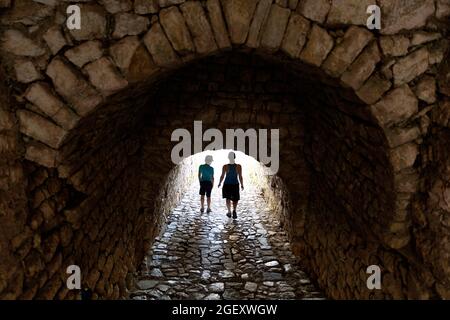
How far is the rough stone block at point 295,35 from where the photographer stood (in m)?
2.39

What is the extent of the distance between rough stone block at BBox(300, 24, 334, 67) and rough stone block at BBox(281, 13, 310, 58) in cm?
4

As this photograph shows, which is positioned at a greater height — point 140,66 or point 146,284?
point 140,66

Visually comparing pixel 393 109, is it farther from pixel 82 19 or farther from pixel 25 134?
pixel 25 134

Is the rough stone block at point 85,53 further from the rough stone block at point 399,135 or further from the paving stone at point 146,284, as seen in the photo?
the paving stone at point 146,284

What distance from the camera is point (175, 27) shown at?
2377 millimetres

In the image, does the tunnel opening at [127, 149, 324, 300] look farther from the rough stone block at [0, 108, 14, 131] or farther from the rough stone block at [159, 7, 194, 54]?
the rough stone block at [159, 7, 194, 54]

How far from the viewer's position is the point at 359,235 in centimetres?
339

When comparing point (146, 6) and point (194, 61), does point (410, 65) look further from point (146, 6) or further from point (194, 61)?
point (146, 6)

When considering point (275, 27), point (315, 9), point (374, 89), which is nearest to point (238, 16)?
point (275, 27)

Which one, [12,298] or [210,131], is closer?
[12,298]

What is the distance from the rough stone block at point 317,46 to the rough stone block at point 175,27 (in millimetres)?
806

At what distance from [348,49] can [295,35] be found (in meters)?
0.37

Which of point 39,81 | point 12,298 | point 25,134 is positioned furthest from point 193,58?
point 12,298

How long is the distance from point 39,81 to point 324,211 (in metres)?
3.36
